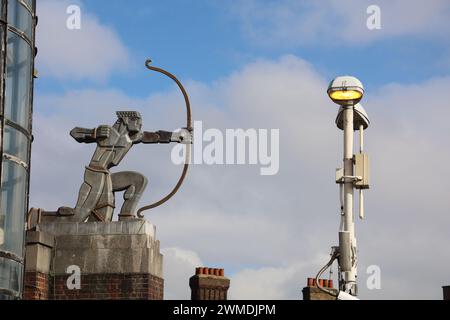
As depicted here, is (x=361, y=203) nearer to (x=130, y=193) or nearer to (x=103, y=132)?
(x=130, y=193)

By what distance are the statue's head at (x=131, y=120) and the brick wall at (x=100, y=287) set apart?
11.1 feet

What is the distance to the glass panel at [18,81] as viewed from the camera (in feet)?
56.6

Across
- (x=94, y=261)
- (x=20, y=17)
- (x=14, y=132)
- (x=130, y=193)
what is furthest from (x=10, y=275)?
(x=130, y=193)

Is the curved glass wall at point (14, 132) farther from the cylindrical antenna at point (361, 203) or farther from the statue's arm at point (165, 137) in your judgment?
the cylindrical antenna at point (361, 203)

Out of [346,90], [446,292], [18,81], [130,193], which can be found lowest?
[446,292]

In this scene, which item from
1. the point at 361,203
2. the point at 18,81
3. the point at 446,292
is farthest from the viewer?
the point at 446,292

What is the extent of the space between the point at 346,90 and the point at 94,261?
7.57 meters

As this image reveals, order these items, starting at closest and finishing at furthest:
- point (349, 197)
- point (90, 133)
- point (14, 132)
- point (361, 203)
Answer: point (349, 197)
point (361, 203)
point (14, 132)
point (90, 133)

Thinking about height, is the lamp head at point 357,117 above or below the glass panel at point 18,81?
below

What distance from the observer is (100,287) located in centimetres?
2092

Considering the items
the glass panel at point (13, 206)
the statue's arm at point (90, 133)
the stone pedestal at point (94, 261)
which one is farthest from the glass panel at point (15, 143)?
the statue's arm at point (90, 133)

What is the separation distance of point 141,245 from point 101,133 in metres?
2.82
